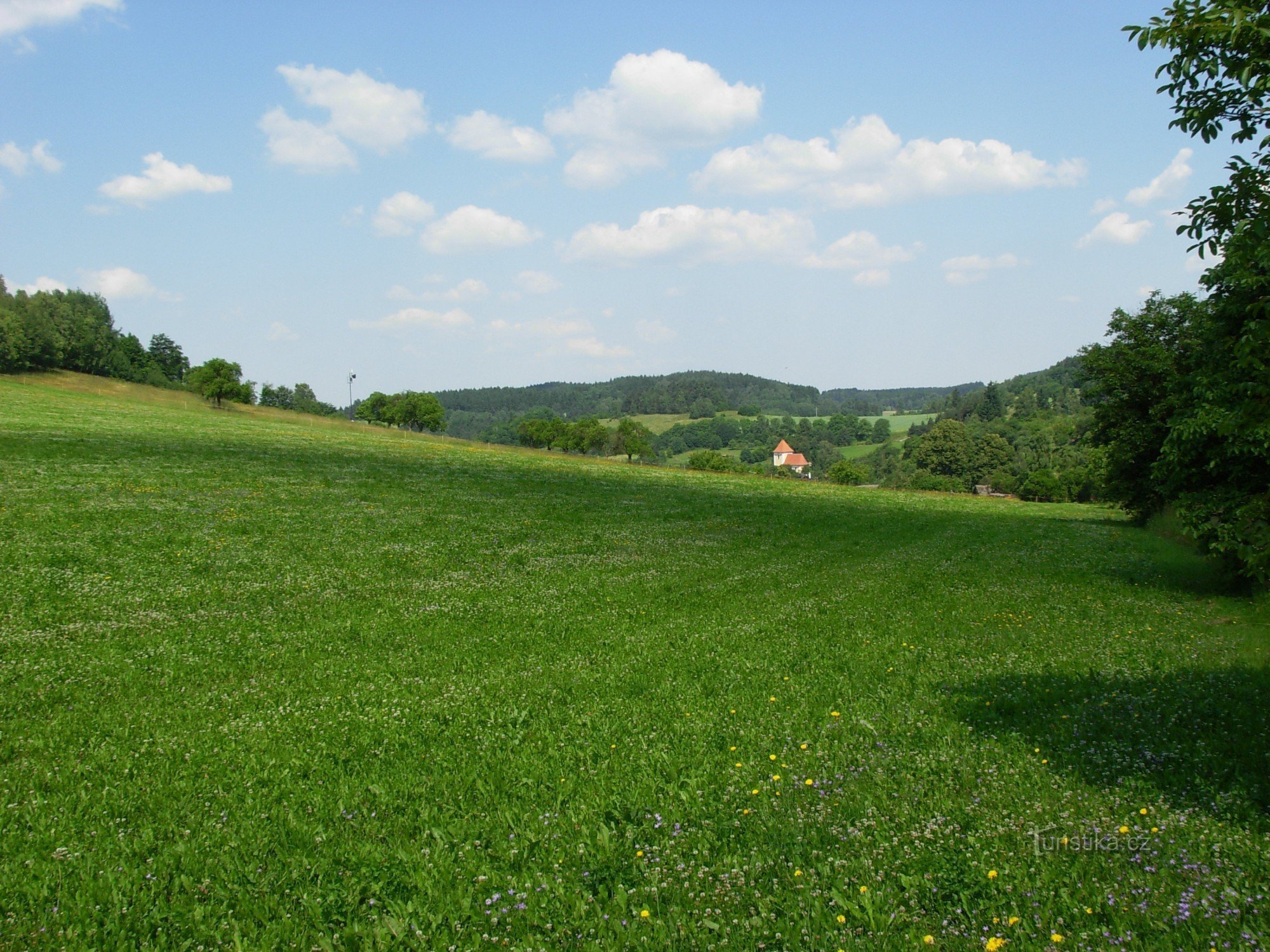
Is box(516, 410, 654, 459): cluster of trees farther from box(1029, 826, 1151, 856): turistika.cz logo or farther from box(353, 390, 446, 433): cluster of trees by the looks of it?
box(1029, 826, 1151, 856): turistika.cz logo

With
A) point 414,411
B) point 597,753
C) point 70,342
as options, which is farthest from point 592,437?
point 597,753

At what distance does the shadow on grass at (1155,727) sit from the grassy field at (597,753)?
61 millimetres

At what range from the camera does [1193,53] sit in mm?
6953

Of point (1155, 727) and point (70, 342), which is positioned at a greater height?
point (70, 342)

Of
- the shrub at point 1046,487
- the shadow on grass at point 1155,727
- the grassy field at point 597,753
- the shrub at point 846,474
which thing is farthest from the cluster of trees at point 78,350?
the shrub at point 1046,487

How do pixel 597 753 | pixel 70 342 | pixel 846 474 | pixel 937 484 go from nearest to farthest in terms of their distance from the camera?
pixel 597 753
pixel 70 342
pixel 937 484
pixel 846 474

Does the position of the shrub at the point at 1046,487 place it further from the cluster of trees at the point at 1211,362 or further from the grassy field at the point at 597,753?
the grassy field at the point at 597,753

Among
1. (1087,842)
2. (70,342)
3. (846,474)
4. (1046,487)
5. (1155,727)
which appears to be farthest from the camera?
(846,474)

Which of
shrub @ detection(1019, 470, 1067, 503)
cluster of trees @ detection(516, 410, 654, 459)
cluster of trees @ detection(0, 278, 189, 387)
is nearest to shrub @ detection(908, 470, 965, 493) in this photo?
shrub @ detection(1019, 470, 1067, 503)

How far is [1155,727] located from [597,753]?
7.55 meters

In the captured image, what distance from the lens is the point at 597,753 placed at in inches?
357

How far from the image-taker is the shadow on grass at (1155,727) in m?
7.84

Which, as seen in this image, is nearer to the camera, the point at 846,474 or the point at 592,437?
the point at 592,437

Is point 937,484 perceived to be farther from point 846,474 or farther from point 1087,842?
point 1087,842
